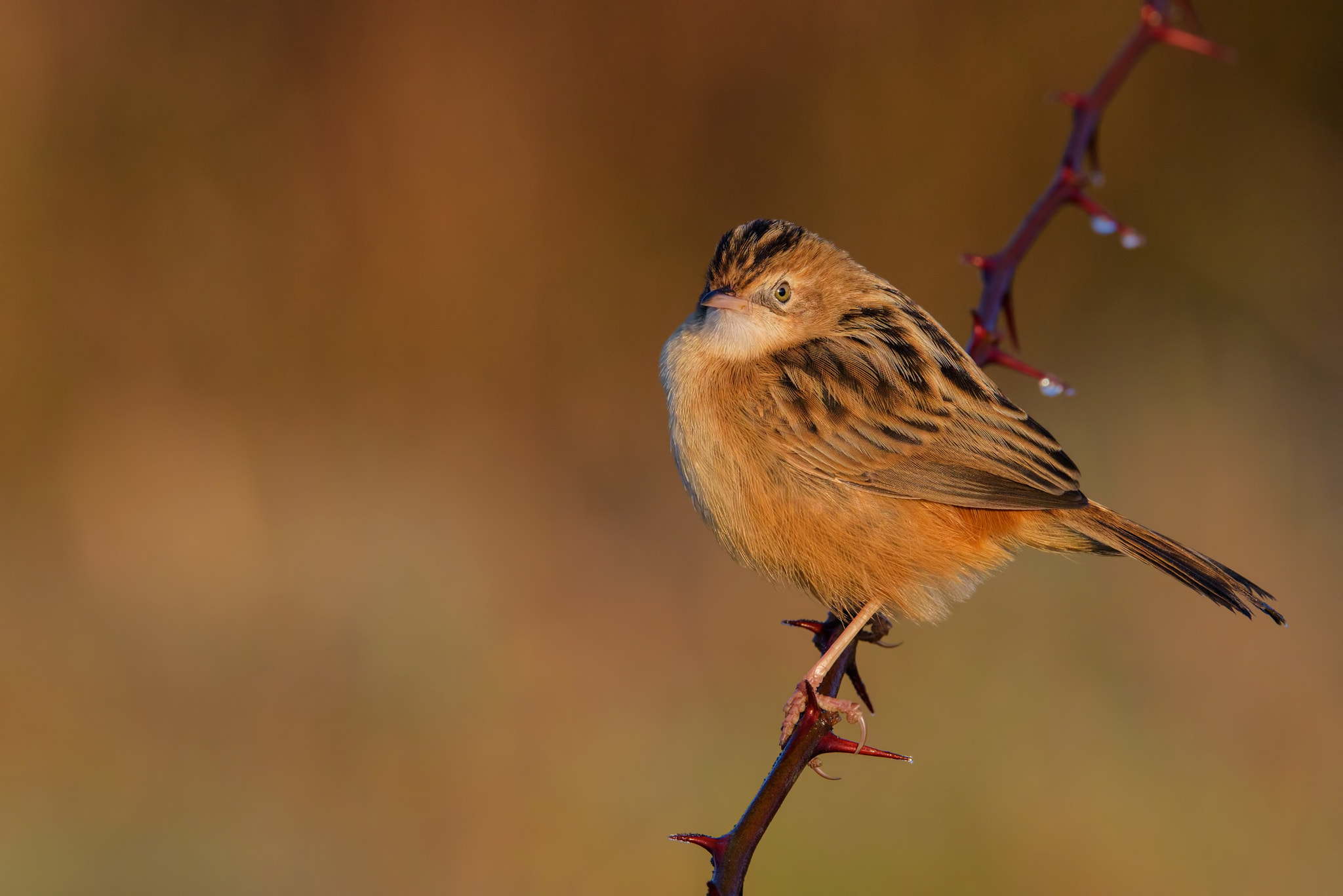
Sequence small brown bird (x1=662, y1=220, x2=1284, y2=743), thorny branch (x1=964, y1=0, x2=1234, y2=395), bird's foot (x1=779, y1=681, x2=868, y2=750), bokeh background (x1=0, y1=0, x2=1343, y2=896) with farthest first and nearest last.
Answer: bokeh background (x1=0, y1=0, x2=1343, y2=896) → small brown bird (x1=662, y1=220, x2=1284, y2=743) → bird's foot (x1=779, y1=681, x2=868, y2=750) → thorny branch (x1=964, y1=0, x2=1234, y2=395)

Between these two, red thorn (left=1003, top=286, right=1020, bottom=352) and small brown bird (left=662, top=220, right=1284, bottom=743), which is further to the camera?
small brown bird (left=662, top=220, right=1284, bottom=743)

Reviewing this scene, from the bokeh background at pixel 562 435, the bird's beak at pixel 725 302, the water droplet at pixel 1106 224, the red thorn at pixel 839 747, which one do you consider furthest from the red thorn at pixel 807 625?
the bokeh background at pixel 562 435

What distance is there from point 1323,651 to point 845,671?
446 centimetres

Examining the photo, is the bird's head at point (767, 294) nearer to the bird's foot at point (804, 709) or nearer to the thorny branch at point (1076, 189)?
the thorny branch at point (1076, 189)

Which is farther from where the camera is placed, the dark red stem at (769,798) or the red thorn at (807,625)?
the red thorn at (807,625)

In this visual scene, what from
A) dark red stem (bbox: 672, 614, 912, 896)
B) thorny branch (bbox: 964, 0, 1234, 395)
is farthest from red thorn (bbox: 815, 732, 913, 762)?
thorny branch (bbox: 964, 0, 1234, 395)

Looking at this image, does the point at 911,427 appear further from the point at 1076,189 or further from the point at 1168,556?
the point at 1076,189

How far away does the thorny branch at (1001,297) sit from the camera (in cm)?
252

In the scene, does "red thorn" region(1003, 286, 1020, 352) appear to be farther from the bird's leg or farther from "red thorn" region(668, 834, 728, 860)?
"red thorn" region(668, 834, 728, 860)

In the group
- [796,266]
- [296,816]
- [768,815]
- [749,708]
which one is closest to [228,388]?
[296,816]

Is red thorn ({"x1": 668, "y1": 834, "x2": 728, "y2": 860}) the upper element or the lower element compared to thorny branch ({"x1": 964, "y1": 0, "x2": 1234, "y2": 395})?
lower

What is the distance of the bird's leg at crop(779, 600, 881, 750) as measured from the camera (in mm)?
3461

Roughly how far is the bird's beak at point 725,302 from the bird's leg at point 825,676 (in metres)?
1.15

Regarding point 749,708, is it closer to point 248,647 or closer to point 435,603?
point 435,603
